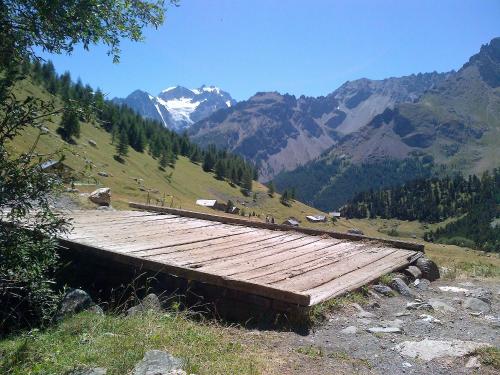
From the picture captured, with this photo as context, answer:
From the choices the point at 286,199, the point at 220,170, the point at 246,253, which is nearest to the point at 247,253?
the point at 246,253

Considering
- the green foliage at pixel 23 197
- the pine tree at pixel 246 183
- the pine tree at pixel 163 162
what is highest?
the green foliage at pixel 23 197

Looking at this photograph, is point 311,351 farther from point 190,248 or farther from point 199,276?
point 190,248

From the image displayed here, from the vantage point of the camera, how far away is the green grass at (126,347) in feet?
17.2

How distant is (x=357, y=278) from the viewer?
9242mm

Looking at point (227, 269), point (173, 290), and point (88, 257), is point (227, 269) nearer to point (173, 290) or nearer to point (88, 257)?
point (173, 290)

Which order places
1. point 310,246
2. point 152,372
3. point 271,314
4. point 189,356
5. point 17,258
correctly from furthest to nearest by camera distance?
point 310,246, point 271,314, point 17,258, point 189,356, point 152,372

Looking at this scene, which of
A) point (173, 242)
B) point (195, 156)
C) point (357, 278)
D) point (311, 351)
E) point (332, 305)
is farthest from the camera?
point (195, 156)

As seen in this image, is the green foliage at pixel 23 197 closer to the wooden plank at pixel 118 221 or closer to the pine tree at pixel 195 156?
the wooden plank at pixel 118 221

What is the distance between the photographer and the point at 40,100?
6.57 m

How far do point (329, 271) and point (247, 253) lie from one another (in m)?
2.22

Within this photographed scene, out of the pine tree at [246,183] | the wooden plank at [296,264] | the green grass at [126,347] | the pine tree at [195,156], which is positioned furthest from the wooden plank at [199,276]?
the pine tree at [195,156]

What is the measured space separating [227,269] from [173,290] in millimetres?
1183

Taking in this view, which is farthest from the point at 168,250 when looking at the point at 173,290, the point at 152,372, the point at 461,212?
the point at 461,212

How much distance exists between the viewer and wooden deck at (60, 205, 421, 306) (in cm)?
835
